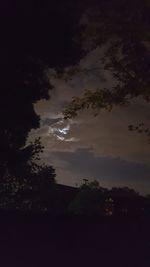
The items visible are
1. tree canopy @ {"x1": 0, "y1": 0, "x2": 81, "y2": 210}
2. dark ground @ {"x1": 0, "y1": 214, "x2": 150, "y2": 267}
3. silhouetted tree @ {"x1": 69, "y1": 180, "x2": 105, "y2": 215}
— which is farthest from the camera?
silhouetted tree @ {"x1": 69, "y1": 180, "x2": 105, "y2": 215}

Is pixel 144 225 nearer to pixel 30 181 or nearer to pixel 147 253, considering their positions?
pixel 147 253

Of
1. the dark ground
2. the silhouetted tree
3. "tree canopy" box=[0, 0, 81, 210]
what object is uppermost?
"tree canopy" box=[0, 0, 81, 210]

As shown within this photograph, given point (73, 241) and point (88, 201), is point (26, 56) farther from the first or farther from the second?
point (88, 201)

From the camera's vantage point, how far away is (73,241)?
12797 mm

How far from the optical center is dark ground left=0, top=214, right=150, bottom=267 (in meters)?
12.0

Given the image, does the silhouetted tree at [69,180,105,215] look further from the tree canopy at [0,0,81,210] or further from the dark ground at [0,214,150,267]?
the dark ground at [0,214,150,267]

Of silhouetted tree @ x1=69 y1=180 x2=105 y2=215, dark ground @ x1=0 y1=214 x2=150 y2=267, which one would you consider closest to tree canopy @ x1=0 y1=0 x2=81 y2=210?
silhouetted tree @ x1=69 y1=180 x2=105 y2=215

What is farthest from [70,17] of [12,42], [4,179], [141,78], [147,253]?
[147,253]

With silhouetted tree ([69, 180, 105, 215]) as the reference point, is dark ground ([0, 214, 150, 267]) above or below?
below

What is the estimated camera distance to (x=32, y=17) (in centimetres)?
1426

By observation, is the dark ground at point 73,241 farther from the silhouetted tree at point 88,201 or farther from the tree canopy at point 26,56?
the silhouetted tree at point 88,201

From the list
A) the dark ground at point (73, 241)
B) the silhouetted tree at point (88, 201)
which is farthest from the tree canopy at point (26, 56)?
the dark ground at point (73, 241)

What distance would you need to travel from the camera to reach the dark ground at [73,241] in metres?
12.0

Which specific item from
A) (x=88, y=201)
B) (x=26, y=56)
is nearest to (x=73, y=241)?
(x=26, y=56)
